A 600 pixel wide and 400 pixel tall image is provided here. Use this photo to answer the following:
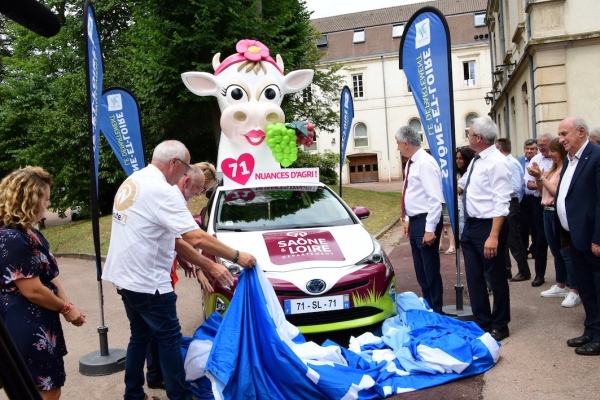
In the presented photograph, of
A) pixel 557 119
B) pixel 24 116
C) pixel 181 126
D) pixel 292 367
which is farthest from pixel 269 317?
pixel 24 116

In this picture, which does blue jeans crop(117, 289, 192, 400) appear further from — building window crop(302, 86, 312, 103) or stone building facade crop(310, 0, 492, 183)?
stone building facade crop(310, 0, 492, 183)

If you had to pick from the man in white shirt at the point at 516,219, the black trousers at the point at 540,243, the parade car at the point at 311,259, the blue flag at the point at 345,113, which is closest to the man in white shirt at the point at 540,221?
the black trousers at the point at 540,243

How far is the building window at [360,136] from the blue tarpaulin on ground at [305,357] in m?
40.1

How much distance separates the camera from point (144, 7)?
15406mm

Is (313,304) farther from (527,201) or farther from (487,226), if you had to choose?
(527,201)

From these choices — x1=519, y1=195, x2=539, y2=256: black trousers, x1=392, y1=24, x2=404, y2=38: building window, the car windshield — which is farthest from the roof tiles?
the car windshield

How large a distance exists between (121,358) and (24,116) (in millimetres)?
21600

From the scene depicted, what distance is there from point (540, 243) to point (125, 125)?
562cm

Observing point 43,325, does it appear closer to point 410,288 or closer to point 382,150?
point 410,288

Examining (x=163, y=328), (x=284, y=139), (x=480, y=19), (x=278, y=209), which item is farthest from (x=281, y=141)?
(x=480, y=19)

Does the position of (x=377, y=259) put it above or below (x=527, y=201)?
below

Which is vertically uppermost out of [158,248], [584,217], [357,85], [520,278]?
[357,85]

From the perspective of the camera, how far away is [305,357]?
13.4 feet

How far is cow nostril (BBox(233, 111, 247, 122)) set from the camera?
8695 mm
